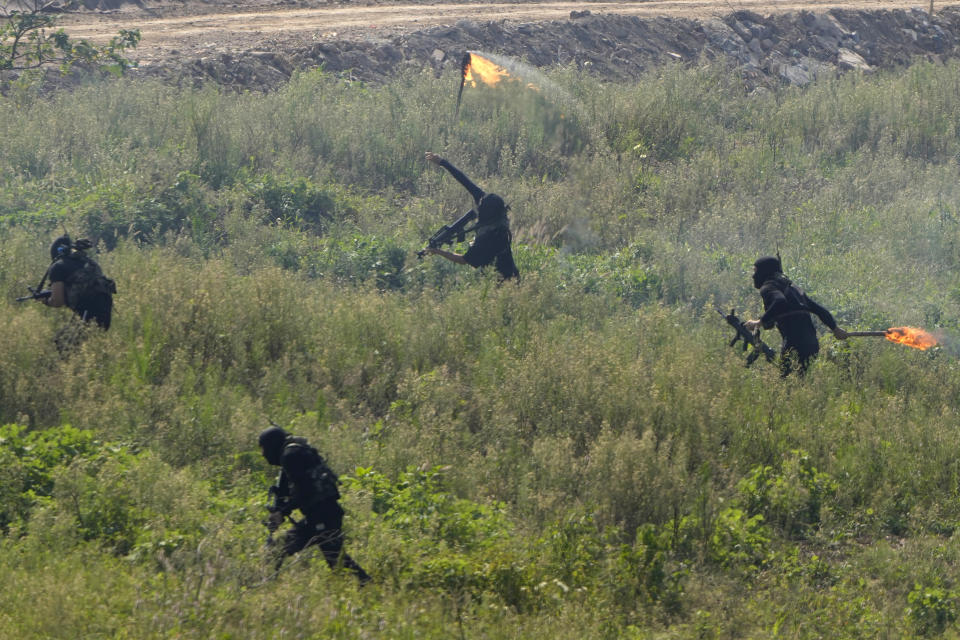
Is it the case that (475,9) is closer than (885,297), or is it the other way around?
(885,297)

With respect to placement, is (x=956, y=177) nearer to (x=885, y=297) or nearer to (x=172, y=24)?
(x=885, y=297)

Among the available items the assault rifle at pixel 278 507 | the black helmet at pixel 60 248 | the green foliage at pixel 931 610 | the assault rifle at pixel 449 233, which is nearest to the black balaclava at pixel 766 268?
the assault rifle at pixel 449 233

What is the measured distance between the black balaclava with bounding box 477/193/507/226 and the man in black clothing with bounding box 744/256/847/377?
2677 millimetres

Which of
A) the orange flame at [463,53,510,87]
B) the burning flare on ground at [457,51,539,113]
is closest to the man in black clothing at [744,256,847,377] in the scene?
the burning flare on ground at [457,51,539,113]

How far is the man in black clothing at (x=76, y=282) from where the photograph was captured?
25.5 ft

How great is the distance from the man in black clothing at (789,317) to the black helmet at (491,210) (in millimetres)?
2677

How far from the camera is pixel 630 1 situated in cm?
2355

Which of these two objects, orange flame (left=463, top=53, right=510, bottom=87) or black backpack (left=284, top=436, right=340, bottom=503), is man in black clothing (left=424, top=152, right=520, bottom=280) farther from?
orange flame (left=463, top=53, right=510, bottom=87)

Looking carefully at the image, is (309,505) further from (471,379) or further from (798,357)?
(798,357)

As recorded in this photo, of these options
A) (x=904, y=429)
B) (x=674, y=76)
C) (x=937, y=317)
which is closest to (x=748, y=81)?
(x=674, y=76)

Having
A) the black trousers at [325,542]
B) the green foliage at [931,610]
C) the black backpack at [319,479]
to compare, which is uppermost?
the black backpack at [319,479]

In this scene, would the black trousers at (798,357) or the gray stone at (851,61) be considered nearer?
the black trousers at (798,357)

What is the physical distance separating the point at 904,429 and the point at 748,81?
14004 mm

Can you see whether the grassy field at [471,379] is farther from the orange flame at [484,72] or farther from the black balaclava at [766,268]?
the black balaclava at [766,268]
